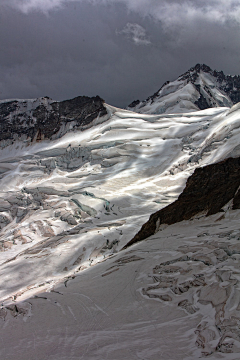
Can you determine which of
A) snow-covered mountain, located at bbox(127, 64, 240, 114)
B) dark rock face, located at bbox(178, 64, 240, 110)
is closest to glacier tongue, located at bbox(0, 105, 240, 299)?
snow-covered mountain, located at bbox(127, 64, 240, 114)

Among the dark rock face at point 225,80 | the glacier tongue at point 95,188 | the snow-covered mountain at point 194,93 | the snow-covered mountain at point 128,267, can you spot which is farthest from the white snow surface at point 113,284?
the dark rock face at point 225,80

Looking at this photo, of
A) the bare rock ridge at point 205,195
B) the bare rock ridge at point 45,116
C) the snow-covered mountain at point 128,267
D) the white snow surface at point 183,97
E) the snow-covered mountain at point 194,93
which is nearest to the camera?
the snow-covered mountain at point 128,267

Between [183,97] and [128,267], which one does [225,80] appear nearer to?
[183,97]

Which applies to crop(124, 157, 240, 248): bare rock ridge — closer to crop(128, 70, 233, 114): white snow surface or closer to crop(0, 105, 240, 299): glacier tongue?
crop(0, 105, 240, 299): glacier tongue

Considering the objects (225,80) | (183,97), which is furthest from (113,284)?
(225,80)

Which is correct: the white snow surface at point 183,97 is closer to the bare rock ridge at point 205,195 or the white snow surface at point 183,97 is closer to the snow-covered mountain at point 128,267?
the snow-covered mountain at point 128,267
